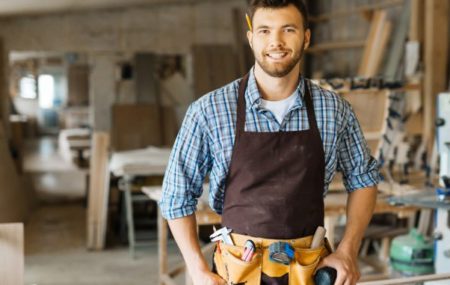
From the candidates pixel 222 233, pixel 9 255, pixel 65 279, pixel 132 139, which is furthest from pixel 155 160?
pixel 222 233

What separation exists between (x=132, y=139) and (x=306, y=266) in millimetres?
5930

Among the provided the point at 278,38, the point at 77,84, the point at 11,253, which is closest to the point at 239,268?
the point at 278,38

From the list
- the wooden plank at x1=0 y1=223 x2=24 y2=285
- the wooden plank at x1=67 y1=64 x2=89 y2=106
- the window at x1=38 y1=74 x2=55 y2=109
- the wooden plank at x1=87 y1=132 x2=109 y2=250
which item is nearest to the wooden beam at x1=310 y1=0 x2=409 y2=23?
the wooden plank at x1=87 y1=132 x2=109 y2=250

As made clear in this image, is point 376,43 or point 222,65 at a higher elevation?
point 376,43

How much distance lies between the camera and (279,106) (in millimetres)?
1619

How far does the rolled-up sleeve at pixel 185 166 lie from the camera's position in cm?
159

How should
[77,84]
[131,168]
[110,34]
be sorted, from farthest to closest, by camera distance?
[77,84] → [110,34] → [131,168]

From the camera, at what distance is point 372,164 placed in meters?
1.71

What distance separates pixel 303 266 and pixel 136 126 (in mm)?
6002

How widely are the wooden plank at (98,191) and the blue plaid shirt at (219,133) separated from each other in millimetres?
4036

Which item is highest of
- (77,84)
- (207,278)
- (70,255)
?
(207,278)

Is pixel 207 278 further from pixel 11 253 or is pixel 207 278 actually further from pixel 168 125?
pixel 168 125

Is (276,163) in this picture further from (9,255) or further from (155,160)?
(155,160)

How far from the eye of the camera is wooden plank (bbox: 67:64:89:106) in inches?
564
